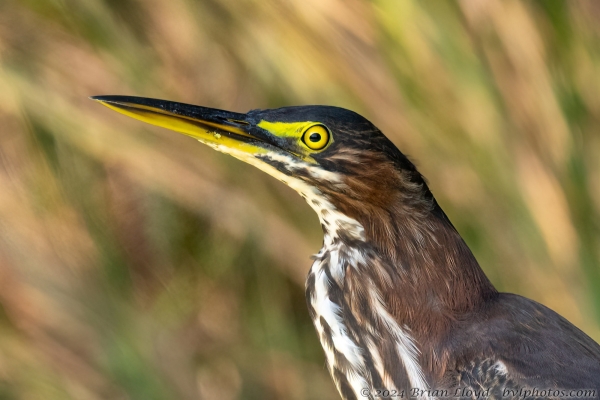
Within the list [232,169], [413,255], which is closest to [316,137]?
[413,255]

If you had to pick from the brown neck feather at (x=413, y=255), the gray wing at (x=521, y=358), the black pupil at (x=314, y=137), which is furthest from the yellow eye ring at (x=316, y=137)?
the gray wing at (x=521, y=358)

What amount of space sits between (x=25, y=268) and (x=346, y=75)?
1.02 metres

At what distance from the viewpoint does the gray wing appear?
1.31 metres

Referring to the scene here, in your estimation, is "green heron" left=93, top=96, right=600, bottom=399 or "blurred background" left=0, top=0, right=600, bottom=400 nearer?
"green heron" left=93, top=96, right=600, bottom=399

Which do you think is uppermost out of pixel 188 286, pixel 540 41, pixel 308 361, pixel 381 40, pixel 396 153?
pixel 381 40

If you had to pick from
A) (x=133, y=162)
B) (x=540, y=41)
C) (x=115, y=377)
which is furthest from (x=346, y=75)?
(x=115, y=377)

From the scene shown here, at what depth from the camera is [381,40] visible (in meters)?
1.81

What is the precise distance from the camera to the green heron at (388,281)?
52.7 inches

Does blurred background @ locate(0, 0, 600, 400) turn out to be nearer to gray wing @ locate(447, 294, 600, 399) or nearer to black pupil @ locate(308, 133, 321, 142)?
gray wing @ locate(447, 294, 600, 399)

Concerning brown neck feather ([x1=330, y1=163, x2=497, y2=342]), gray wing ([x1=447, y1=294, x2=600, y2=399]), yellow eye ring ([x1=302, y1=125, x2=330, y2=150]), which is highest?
yellow eye ring ([x1=302, y1=125, x2=330, y2=150])

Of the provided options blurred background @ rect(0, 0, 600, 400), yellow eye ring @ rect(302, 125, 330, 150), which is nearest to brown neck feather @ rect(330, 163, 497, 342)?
yellow eye ring @ rect(302, 125, 330, 150)

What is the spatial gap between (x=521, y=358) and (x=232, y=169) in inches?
37.6

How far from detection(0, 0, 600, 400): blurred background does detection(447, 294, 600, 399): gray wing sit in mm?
405

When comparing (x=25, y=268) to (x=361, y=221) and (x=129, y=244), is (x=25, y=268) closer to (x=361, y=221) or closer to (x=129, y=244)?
(x=129, y=244)
